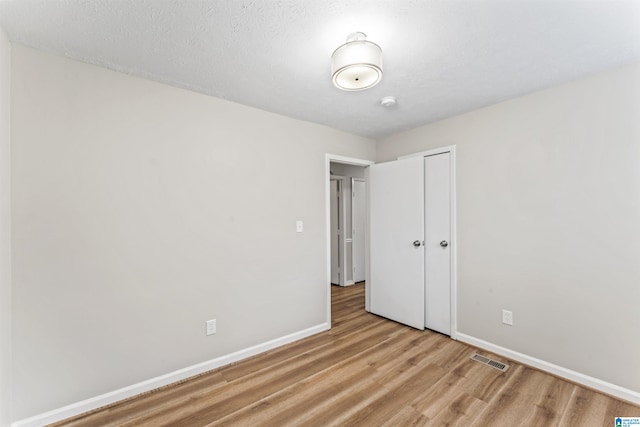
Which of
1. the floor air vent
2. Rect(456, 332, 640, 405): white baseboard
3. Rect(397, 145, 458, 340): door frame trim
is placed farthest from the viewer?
Rect(397, 145, 458, 340): door frame trim

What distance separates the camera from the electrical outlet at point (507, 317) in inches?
98.4

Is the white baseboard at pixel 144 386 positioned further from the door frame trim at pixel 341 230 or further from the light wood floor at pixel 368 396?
the door frame trim at pixel 341 230

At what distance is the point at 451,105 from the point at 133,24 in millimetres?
2568

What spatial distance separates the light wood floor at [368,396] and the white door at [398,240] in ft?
2.33

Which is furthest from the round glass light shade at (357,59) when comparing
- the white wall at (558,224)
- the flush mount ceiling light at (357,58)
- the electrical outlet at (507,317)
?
the electrical outlet at (507,317)

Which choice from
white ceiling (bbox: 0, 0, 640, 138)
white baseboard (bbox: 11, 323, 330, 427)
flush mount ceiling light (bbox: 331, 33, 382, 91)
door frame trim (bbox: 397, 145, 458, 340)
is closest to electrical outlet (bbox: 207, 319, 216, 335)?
white baseboard (bbox: 11, 323, 330, 427)

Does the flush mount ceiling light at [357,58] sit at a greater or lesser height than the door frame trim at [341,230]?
greater

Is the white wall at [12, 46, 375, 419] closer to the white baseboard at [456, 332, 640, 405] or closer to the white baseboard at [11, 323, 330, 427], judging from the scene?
the white baseboard at [11, 323, 330, 427]

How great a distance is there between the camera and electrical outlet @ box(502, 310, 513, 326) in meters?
2.50

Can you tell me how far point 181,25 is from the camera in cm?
150

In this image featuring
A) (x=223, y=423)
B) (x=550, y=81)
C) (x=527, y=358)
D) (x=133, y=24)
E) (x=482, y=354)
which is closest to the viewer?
(x=133, y=24)

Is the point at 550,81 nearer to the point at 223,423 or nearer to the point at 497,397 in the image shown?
the point at 497,397

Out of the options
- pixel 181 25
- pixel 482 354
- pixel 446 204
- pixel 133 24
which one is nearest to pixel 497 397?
pixel 482 354

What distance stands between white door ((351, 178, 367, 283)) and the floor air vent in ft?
9.07
